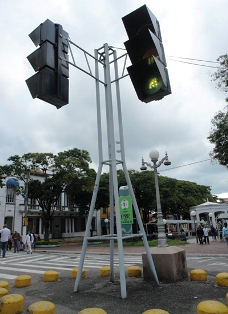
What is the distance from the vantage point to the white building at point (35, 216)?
1319 inches

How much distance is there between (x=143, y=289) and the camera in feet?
17.3

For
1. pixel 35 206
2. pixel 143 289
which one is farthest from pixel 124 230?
pixel 35 206

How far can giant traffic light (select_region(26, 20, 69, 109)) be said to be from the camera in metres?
4.36

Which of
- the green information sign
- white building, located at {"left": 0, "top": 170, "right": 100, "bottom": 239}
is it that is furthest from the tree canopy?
the green information sign

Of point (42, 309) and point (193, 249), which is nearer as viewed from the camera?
point (42, 309)

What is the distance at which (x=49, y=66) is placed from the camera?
4398 millimetres

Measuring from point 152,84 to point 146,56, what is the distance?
77 centimetres

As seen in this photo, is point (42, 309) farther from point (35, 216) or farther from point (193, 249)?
point (35, 216)

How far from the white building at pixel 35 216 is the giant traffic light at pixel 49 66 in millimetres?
23052

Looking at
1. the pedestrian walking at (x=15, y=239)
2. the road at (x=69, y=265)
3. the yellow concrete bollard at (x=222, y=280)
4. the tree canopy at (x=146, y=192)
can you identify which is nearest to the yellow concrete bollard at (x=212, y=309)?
the yellow concrete bollard at (x=222, y=280)

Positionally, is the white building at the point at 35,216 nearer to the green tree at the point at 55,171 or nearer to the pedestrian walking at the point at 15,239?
the green tree at the point at 55,171

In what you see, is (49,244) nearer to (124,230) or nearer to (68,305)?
(124,230)

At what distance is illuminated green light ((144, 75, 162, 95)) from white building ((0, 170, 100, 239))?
77.1 ft

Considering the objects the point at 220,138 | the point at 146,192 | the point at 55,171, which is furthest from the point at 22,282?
the point at 146,192
